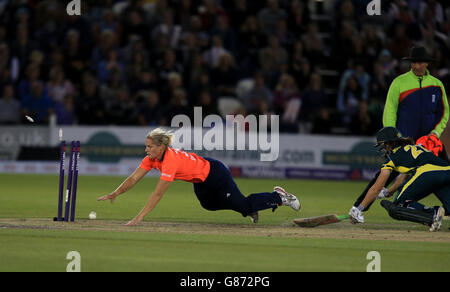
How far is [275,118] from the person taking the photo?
21.2 m

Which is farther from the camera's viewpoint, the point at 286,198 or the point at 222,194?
the point at 286,198

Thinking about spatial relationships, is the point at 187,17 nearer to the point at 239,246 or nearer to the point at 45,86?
the point at 45,86

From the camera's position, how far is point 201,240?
9.82 m

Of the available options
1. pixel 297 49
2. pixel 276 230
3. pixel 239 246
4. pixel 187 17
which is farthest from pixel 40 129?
pixel 239 246

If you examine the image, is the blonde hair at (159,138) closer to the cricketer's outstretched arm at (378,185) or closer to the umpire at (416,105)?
the cricketer's outstretched arm at (378,185)

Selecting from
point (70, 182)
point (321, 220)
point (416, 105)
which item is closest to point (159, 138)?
point (70, 182)

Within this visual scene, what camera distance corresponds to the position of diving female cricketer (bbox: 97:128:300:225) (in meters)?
10.6

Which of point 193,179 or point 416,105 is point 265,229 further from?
point 416,105

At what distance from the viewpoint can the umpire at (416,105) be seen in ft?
40.6

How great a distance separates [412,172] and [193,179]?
296 centimetres

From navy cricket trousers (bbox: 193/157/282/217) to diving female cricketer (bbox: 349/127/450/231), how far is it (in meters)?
1.50

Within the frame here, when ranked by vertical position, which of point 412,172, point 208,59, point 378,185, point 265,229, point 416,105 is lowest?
point 265,229

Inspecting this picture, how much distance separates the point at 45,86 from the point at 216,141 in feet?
16.7

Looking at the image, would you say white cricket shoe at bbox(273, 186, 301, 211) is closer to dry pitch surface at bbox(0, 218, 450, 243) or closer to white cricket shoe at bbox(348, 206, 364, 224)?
dry pitch surface at bbox(0, 218, 450, 243)
